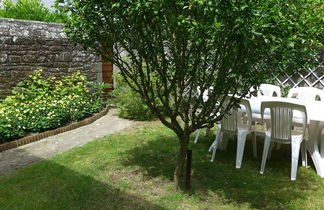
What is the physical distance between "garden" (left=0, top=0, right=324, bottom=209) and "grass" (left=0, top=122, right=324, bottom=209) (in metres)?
0.01

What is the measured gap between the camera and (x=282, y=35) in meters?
2.26

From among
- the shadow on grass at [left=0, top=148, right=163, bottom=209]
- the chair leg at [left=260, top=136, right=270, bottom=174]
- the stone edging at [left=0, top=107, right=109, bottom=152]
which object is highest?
the chair leg at [left=260, top=136, right=270, bottom=174]

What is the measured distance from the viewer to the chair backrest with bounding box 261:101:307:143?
3609mm

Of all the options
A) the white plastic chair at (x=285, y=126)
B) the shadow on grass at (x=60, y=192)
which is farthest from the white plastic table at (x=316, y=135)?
the shadow on grass at (x=60, y=192)

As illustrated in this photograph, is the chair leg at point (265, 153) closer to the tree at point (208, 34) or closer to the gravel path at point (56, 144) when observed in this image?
the tree at point (208, 34)

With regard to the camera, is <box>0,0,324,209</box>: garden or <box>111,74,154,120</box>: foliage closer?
<box>0,0,324,209</box>: garden

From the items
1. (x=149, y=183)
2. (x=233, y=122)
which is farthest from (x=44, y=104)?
(x=233, y=122)

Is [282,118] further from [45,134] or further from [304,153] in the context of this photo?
[45,134]

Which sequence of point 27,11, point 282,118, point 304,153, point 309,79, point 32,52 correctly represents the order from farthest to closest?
point 27,11
point 309,79
point 32,52
point 304,153
point 282,118

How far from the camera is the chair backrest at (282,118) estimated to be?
3.61 m

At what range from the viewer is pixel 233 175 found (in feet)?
12.3

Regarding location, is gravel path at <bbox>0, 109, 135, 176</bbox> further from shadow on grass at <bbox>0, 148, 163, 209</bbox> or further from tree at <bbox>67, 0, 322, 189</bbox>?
tree at <bbox>67, 0, 322, 189</bbox>

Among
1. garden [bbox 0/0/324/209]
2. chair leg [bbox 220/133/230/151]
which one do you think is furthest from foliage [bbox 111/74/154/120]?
chair leg [bbox 220/133/230/151]

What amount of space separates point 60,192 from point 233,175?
6.86 feet
